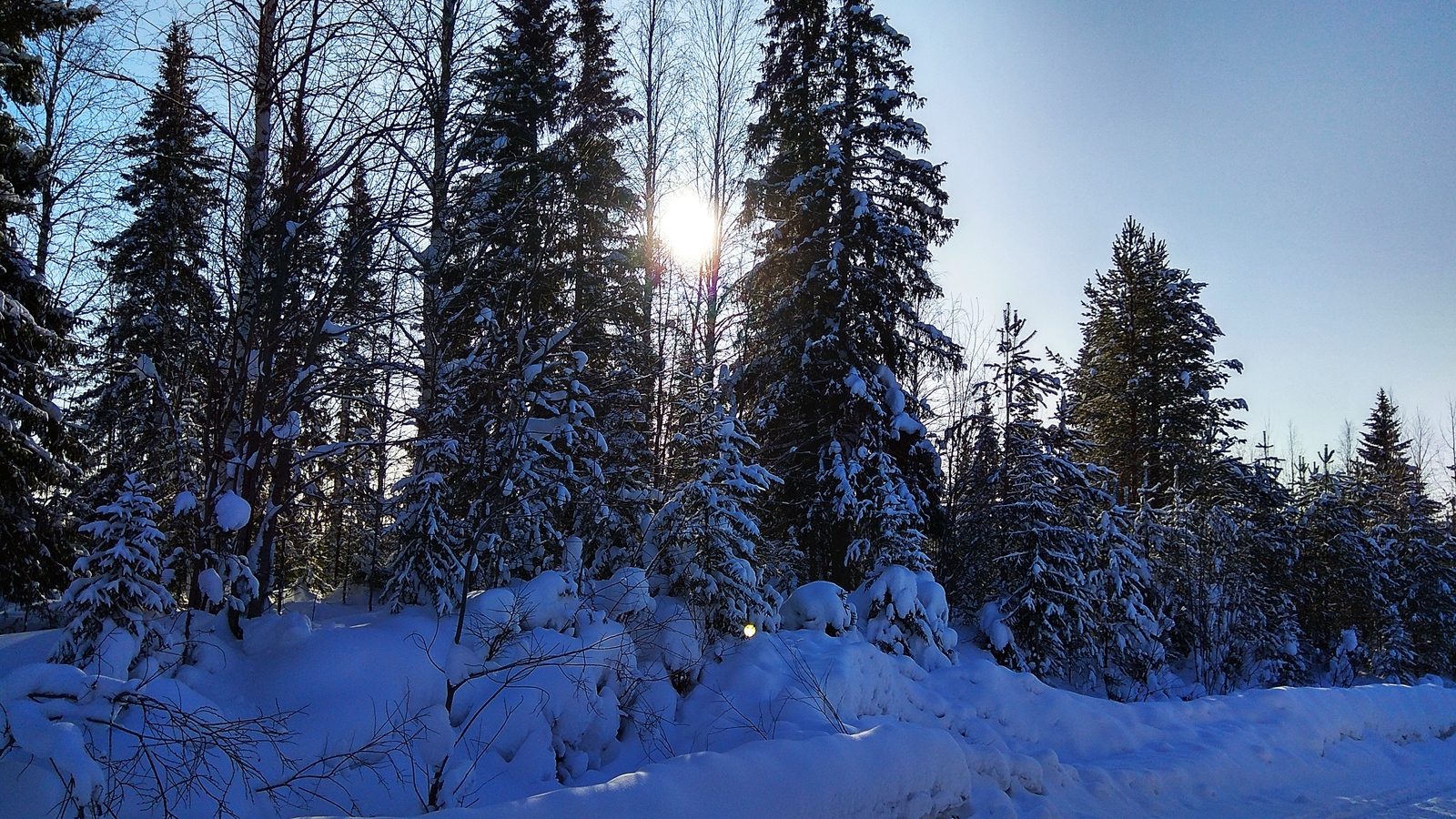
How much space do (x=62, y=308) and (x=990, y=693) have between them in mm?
13361

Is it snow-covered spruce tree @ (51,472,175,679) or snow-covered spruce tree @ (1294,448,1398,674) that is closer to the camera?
snow-covered spruce tree @ (51,472,175,679)

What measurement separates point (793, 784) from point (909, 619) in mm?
6204

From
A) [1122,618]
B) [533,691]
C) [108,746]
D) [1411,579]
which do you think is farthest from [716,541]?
[1411,579]

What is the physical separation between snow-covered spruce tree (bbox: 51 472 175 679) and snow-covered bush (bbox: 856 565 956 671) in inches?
317

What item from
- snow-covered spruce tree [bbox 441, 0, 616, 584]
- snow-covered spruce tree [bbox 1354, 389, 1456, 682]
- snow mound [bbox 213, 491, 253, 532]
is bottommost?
snow-covered spruce tree [bbox 1354, 389, 1456, 682]

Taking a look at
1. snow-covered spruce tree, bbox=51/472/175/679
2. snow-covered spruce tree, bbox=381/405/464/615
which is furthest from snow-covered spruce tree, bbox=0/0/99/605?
snow-covered spruce tree, bbox=381/405/464/615

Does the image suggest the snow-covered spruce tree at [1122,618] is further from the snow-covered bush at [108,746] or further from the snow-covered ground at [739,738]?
the snow-covered bush at [108,746]

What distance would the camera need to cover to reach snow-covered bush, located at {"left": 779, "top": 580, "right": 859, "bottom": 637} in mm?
9836

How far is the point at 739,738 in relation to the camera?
Answer: 6.93m

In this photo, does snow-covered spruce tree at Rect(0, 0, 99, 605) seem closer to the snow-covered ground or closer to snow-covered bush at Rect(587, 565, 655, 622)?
the snow-covered ground

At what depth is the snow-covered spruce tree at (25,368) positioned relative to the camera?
28.8 feet

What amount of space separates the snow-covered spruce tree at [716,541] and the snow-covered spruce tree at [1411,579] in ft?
58.7

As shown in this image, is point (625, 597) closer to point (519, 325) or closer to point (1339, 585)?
point (519, 325)

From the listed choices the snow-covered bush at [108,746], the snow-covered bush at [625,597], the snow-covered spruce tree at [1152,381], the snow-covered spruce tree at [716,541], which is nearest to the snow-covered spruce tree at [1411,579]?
the snow-covered spruce tree at [1152,381]
